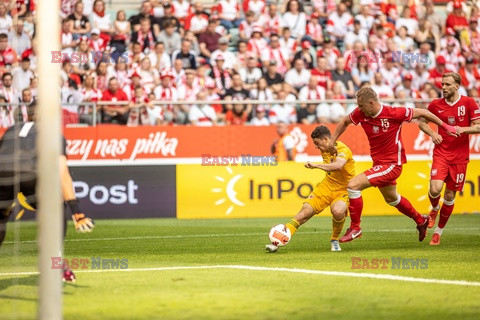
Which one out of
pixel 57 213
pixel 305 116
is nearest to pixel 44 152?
pixel 57 213

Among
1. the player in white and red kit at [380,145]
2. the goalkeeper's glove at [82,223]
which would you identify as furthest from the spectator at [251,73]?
the goalkeeper's glove at [82,223]

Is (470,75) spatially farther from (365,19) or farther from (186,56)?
(186,56)

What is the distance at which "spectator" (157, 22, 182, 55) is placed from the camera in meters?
22.9

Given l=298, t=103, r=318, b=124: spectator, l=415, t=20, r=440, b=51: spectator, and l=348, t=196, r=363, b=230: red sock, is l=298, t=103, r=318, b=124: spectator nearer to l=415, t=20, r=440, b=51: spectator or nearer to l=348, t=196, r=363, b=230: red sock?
l=415, t=20, r=440, b=51: spectator

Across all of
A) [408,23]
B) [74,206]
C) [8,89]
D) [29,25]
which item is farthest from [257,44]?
[74,206]

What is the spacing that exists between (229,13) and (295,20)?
5.38 ft

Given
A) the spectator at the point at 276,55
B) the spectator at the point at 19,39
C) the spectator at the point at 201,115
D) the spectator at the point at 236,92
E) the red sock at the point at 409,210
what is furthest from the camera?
the spectator at the point at 276,55

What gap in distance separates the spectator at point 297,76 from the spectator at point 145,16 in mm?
3236

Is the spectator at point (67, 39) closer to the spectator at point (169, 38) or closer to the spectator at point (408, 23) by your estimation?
the spectator at point (169, 38)

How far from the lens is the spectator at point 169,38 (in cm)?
2288

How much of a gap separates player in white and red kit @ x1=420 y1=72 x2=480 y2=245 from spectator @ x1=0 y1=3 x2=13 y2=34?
429 inches

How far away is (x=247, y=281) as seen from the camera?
9.71 meters

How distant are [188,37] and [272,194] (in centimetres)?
476

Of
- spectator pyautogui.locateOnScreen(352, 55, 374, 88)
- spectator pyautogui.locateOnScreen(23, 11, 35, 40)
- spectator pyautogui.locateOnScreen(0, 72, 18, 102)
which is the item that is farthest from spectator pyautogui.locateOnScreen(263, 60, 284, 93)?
spectator pyautogui.locateOnScreen(0, 72, 18, 102)
